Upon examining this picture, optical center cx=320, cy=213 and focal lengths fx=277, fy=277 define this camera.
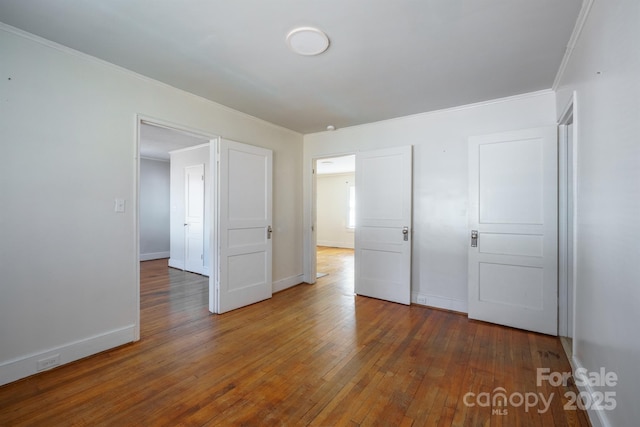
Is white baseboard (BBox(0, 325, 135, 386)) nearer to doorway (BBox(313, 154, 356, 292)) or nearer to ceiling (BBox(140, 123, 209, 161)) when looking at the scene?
ceiling (BBox(140, 123, 209, 161))

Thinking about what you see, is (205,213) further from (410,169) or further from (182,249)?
(410,169)

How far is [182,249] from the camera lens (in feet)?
19.1

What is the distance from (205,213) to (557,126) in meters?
5.30

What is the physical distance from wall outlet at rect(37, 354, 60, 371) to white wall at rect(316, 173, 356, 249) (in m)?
7.77

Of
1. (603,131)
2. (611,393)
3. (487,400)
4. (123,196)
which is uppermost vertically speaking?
(603,131)

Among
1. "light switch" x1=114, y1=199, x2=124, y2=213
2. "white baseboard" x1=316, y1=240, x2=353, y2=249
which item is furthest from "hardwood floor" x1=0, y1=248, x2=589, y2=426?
"white baseboard" x1=316, y1=240, x2=353, y2=249

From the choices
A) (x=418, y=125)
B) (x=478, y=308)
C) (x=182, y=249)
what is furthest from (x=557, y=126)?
(x=182, y=249)

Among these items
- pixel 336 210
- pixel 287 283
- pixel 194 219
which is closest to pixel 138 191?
pixel 287 283

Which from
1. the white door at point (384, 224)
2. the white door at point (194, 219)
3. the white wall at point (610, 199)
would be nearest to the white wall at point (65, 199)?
the white door at point (384, 224)

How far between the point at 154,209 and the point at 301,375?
653 cm

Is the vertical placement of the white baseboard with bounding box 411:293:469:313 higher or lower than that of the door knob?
lower

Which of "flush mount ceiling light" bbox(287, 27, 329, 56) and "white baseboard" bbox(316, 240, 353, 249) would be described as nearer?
"flush mount ceiling light" bbox(287, 27, 329, 56)

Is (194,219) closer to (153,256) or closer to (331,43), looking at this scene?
(153,256)

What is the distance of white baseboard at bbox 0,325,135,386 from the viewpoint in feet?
6.56
